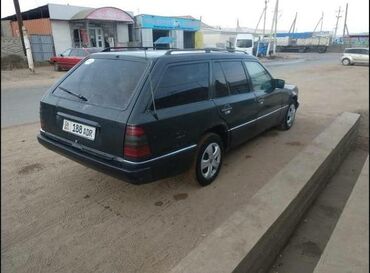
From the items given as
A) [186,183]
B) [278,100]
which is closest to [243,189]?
[186,183]

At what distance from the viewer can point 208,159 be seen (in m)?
3.81

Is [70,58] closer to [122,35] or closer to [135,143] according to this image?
[122,35]

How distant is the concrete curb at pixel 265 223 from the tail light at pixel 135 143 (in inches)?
37.8

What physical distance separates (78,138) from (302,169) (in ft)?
8.88

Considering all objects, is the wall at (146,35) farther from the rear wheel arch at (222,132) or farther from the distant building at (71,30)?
the rear wheel arch at (222,132)

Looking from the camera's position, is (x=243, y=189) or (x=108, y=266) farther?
(x=243, y=189)

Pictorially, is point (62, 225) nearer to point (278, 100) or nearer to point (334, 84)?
point (278, 100)

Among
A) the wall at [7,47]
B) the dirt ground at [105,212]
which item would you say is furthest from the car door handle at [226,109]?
the wall at [7,47]

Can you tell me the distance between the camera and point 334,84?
11609 millimetres

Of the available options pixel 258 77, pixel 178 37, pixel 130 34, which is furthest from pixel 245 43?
pixel 258 77

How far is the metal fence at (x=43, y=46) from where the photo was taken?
2067 centimetres

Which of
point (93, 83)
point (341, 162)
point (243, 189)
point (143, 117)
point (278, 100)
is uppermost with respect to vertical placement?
point (93, 83)

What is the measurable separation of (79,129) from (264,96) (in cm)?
291

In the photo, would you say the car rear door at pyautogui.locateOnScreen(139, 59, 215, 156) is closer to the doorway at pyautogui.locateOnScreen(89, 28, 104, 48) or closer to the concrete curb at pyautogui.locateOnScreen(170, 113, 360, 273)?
the concrete curb at pyautogui.locateOnScreen(170, 113, 360, 273)
